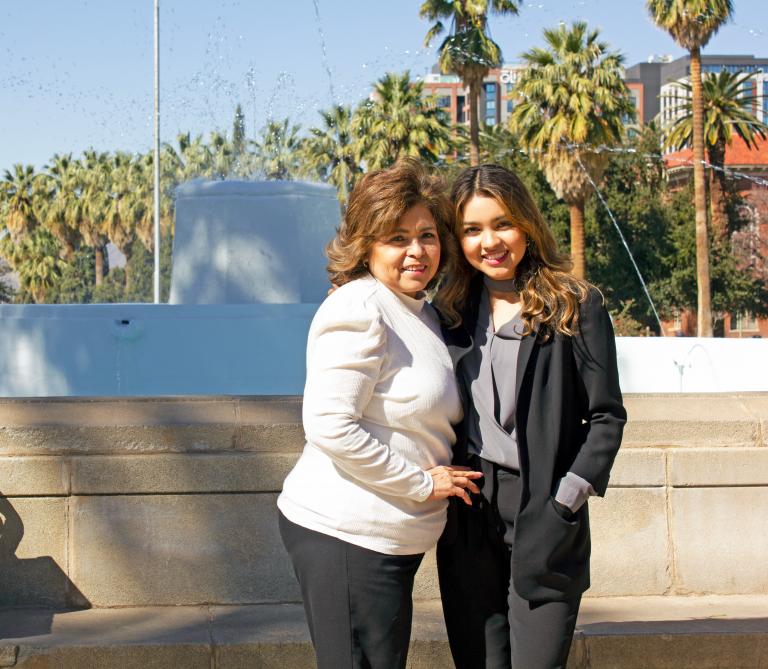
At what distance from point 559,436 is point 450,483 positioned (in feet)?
0.95

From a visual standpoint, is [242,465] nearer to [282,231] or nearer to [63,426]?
[63,426]

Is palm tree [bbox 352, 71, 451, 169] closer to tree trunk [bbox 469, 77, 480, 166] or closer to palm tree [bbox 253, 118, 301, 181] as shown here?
tree trunk [bbox 469, 77, 480, 166]

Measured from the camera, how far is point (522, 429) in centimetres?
275

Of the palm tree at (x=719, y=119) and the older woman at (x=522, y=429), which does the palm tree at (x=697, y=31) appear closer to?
the palm tree at (x=719, y=119)

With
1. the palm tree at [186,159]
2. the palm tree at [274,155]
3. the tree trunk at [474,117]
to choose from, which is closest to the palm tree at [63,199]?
the palm tree at [186,159]

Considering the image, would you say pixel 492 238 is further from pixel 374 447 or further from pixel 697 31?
pixel 697 31

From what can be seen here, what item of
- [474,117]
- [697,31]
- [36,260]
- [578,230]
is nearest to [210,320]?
[474,117]

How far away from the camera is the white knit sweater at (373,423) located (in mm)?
2639

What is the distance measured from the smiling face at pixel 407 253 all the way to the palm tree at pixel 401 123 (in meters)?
36.6

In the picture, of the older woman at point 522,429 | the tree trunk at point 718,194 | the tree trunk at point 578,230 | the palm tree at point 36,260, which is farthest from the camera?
the palm tree at point 36,260

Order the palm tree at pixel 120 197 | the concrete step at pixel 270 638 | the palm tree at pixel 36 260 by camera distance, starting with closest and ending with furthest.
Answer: the concrete step at pixel 270 638 < the palm tree at pixel 120 197 < the palm tree at pixel 36 260

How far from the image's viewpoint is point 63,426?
4441mm

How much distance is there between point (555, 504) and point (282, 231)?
8118 millimetres

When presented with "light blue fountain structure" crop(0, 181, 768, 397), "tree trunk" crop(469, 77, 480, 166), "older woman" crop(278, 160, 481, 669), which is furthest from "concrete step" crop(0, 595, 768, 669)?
"tree trunk" crop(469, 77, 480, 166)
